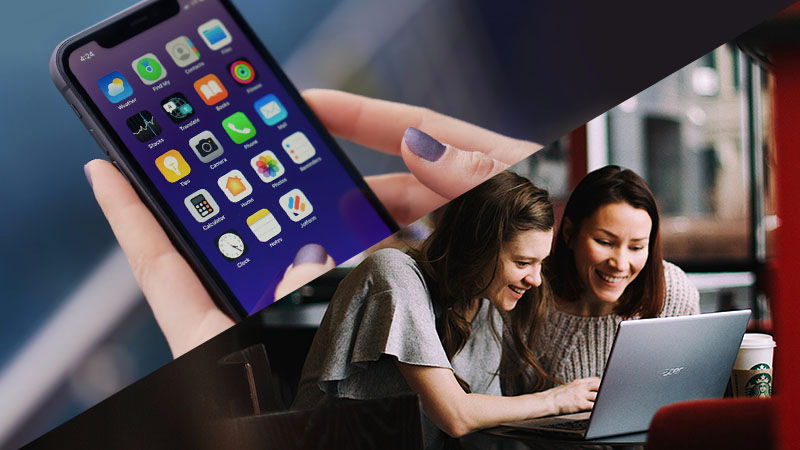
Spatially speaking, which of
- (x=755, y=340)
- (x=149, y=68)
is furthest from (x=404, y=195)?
(x=755, y=340)

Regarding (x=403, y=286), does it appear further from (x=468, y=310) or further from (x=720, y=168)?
(x=720, y=168)

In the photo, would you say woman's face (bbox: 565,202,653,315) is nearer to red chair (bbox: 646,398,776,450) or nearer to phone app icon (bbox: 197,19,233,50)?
red chair (bbox: 646,398,776,450)

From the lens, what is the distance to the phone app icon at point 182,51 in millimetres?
297

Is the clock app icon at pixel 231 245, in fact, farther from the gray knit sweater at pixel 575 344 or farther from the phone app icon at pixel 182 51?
the gray knit sweater at pixel 575 344

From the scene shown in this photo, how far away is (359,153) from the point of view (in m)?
0.34

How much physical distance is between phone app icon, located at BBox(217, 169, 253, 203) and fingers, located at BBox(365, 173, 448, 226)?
0.06 meters

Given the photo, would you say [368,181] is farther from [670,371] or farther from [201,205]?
[670,371]

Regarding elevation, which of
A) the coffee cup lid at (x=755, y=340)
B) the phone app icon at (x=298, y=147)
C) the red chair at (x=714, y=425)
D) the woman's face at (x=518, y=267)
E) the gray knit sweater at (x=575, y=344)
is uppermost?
the phone app icon at (x=298, y=147)

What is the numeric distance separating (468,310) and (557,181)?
9cm

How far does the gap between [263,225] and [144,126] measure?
60 mm

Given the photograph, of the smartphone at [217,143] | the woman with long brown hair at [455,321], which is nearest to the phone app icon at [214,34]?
the smartphone at [217,143]

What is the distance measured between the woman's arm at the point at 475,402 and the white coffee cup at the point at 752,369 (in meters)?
0.09

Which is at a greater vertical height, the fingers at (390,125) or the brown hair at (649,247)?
the fingers at (390,125)

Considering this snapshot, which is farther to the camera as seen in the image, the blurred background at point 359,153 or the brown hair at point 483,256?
the brown hair at point 483,256
